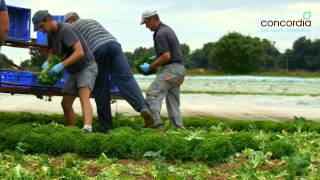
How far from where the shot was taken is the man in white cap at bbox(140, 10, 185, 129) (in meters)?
7.66

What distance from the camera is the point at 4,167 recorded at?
475cm

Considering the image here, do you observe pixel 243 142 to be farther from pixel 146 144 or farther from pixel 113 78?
pixel 113 78

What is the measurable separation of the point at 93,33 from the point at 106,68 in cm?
49

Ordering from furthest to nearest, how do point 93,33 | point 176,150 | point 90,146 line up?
1. point 93,33
2. point 90,146
3. point 176,150

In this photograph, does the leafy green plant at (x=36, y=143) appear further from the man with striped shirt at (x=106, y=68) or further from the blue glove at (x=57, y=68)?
the man with striped shirt at (x=106, y=68)

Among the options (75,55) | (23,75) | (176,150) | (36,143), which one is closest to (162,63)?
(75,55)

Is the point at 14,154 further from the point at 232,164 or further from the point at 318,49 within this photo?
the point at 318,49

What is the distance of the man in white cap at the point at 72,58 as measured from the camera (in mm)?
6867

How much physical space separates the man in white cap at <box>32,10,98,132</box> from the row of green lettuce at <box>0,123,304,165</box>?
926mm

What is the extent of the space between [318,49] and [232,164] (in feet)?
168

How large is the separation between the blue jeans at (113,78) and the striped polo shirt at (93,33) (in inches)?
2.7

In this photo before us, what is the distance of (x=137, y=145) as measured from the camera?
545 cm

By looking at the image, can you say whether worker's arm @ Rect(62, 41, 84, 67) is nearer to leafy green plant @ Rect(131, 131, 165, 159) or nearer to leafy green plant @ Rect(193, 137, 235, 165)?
leafy green plant @ Rect(131, 131, 165, 159)

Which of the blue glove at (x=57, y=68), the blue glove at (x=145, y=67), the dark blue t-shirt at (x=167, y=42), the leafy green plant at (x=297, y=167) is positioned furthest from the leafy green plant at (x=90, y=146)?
the blue glove at (x=145, y=67)
